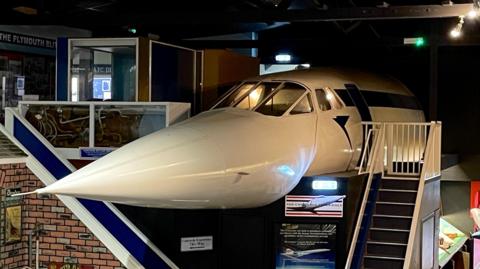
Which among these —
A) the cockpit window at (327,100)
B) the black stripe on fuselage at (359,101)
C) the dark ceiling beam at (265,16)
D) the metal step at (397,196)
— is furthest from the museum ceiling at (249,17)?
the metal step at (397,196)

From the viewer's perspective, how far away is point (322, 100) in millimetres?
9227

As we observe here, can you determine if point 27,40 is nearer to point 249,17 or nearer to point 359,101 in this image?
point 249,17

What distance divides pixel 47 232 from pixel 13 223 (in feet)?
1.49

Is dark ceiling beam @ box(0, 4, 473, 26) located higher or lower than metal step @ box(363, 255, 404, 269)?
higher

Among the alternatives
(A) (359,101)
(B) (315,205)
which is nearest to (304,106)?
(B) (315,205)

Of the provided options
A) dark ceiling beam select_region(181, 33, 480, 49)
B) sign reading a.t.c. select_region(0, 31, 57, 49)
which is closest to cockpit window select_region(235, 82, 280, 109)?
dark ceiling beam select_region(181, 33, 480, 49)

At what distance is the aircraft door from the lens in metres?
8.70

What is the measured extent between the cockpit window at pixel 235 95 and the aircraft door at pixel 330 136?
93 centimetres

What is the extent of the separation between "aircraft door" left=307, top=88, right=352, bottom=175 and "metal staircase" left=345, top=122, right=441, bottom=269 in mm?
411

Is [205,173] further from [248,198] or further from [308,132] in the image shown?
[308,132]

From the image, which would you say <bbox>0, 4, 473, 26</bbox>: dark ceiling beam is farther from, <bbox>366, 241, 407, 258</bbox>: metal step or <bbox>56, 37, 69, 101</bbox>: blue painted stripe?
<bbox>366, 241, 407, 258</bbox>: metal step

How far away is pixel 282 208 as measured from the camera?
29.4ft

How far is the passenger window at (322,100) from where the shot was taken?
9094mm

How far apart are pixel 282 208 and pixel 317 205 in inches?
18.0
